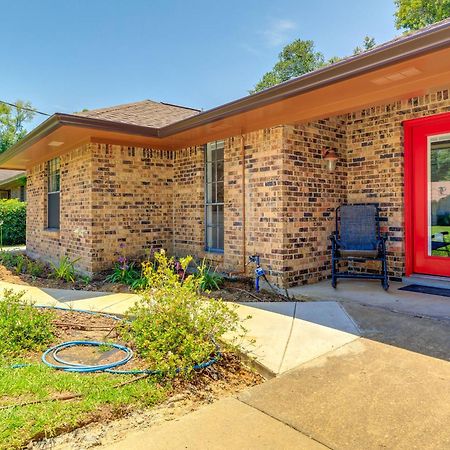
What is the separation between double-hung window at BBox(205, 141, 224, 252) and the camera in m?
7.24

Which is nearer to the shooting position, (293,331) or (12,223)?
(293,331)

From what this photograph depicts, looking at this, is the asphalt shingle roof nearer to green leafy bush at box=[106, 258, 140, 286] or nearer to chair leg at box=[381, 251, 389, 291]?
green leafy bush at box=[106, 258, 140, 286]

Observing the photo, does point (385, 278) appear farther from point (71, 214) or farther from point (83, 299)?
point (71, 214)

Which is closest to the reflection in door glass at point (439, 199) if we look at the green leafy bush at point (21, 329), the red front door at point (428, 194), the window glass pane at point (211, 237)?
the red front door at point (428, 194)

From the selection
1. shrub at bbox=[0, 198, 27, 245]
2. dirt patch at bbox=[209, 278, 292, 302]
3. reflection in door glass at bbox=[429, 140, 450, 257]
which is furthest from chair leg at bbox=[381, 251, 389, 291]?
shrub at bbox=[0, 198, 27, 245]

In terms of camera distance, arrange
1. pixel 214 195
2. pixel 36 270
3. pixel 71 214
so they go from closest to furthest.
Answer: pixel 214 195
pixel 71 214
pixel 36 270

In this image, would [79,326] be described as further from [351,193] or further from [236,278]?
[351,193]

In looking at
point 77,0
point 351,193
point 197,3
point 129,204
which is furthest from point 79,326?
point 77,0

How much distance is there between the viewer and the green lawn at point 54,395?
2.20 metres

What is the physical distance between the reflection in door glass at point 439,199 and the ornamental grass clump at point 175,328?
3733 mm

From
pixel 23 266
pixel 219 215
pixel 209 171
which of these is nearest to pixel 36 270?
pixel 23 266

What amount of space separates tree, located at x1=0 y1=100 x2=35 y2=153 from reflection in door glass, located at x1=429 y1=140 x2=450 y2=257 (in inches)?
1586

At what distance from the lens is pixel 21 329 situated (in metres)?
3.72

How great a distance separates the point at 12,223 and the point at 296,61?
22297mm
